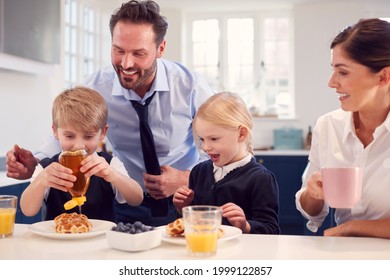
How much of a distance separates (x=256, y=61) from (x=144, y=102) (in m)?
3.51

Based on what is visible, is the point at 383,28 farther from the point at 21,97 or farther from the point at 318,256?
the point at 21,97

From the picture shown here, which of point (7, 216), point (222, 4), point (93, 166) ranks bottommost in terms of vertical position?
point (7, 216)

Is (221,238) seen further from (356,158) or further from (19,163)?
(19,163)

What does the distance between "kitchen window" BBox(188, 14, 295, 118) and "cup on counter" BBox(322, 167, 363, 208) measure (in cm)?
415

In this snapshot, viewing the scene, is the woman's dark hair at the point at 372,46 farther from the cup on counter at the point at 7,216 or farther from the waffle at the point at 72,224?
the cup on counter at the point at 7,216

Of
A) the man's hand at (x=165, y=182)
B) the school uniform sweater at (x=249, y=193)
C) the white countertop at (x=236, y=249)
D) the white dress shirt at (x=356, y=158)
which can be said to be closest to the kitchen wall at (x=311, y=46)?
the man's hand at (x=165, y=182)

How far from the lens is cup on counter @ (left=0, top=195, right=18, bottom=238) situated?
3.62 ft

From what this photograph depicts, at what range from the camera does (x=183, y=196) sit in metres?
1.35

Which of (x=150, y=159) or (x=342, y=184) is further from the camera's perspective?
(x=150, y=159)

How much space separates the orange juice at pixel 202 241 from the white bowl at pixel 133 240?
8cm

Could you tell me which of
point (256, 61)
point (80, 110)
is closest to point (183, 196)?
point (80, 110)

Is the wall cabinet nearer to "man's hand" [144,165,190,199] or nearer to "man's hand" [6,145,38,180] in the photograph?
"man's hand" [144,165,190,199]

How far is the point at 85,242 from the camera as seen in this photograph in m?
1.06

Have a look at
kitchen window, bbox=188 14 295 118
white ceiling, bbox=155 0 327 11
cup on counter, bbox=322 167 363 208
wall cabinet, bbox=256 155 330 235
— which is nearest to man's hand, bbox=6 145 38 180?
cup on counter, bbox=322 167 363 208
